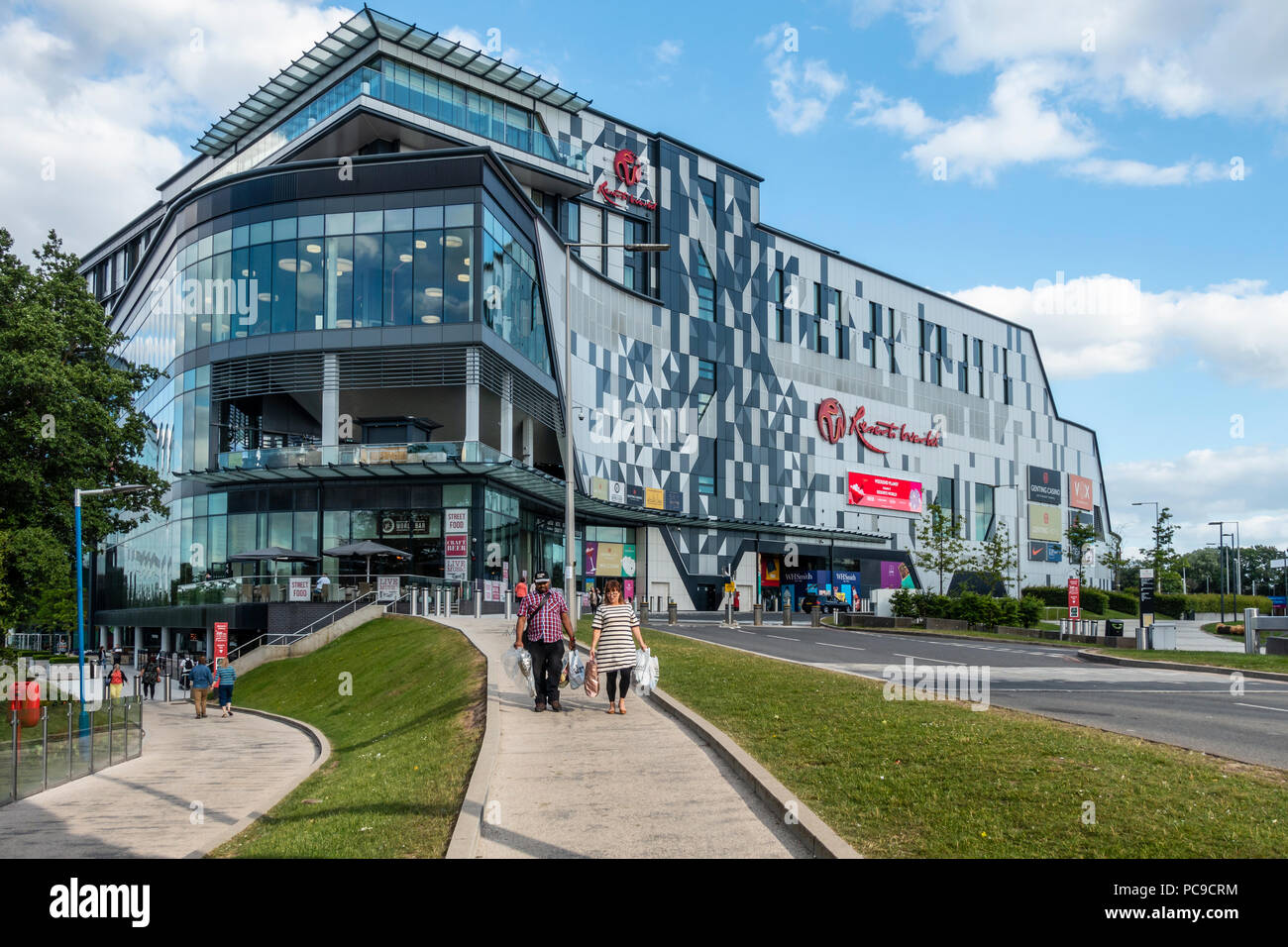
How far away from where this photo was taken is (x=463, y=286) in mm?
47344

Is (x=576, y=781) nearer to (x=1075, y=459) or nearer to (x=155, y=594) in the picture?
(x=155, y=594)

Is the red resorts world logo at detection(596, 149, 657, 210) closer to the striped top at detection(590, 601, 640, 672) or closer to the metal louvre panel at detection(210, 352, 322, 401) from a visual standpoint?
the metal louvre panel at detection(210, 352, 322, 401)

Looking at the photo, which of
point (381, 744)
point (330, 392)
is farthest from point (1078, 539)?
point (381, 744)

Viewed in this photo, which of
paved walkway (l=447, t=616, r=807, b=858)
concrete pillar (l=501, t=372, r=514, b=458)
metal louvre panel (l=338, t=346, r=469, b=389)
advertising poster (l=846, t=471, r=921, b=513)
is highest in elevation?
metal louvre panel (l=338, t=346, r=469, b=389)

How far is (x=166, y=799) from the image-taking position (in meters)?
16.4

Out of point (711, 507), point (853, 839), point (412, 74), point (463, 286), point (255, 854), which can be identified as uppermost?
point (412, 74)

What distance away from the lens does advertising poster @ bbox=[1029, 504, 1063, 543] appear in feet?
360

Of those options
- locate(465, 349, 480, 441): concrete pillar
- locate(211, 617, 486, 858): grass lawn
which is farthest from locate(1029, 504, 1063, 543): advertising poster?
locate(211, 617, 486, 858): grass lawn

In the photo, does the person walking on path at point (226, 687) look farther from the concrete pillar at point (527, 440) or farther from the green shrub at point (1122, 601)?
the green shrub at point (1122, 601)

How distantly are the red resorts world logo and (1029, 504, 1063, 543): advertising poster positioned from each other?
2346 inches

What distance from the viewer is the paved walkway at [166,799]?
40.9ft

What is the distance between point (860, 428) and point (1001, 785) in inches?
3230
